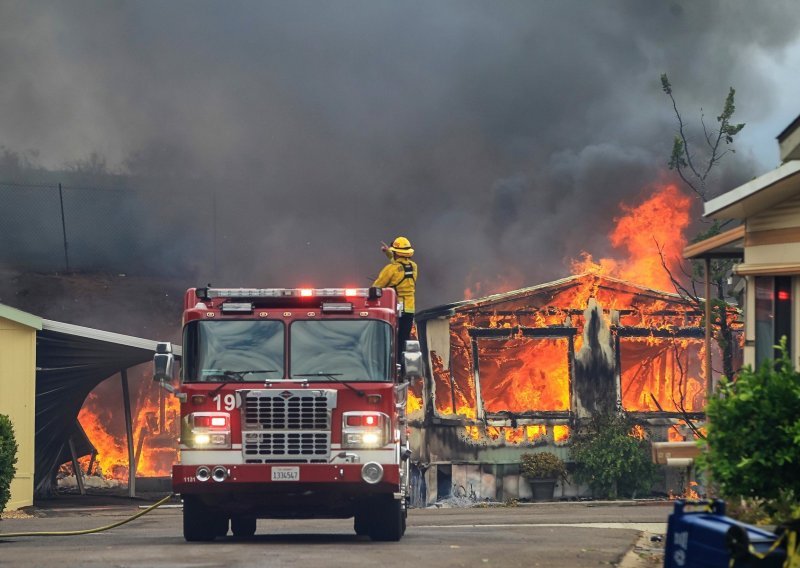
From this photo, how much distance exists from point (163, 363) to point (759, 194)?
672 cm

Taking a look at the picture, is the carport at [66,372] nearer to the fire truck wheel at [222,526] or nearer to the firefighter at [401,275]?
the fire truck wheel at [222,526]

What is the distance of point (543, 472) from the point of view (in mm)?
30469

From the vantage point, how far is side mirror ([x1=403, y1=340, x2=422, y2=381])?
46.8 ft

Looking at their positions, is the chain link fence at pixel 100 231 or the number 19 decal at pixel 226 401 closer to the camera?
the number 19 decal at pixel 226 401

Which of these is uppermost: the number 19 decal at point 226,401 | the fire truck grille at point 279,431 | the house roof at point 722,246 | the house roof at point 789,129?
the house roof at point 789,129

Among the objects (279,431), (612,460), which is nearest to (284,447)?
(279,431)

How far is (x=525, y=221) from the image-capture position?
42.2 meters

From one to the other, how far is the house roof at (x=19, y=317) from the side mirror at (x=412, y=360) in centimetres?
1206

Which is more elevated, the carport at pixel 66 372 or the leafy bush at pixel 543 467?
the carport at pixel 66 372

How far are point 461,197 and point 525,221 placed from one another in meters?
3.65

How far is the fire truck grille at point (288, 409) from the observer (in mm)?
14109

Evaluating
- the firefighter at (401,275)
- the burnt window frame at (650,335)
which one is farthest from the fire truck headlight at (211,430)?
the burnt window frame at (650,335)

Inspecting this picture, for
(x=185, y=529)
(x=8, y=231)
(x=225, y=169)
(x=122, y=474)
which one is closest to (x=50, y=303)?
(x=8, y=231)

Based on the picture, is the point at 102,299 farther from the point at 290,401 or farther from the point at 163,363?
the point at 290,401
